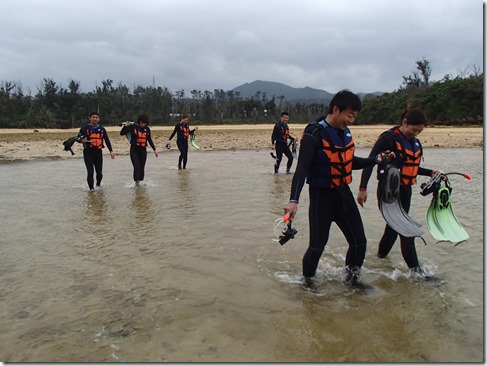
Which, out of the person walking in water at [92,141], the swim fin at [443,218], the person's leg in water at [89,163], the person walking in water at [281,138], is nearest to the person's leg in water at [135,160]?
the person walking in water at [92,141]

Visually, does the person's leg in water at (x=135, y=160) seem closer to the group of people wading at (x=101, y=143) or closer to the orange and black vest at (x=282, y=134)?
the group of people wading at (x=101, y=143)

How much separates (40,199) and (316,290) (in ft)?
23.5

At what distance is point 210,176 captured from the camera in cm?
1229

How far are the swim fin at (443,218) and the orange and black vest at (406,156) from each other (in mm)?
380

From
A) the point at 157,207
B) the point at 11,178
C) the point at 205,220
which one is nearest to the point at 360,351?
the point at 205,220

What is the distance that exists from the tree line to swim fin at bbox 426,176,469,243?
41.4m

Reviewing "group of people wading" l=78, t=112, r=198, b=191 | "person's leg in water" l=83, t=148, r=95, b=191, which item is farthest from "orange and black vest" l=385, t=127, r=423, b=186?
"person's leg in water" l=83, t=148, r=95, b=191

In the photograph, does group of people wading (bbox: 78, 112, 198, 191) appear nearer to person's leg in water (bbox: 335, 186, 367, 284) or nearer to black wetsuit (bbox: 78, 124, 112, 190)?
black wetsuit (bbox: 78, 124, 112, 190)

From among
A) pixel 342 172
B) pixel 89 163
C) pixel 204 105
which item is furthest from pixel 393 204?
pixel 204 105

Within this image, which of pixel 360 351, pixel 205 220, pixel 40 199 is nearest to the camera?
pixel 360 351

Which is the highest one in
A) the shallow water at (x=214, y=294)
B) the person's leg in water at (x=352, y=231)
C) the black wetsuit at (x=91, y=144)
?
the black wetsuit at (x=91, y=144)

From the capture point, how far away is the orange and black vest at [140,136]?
1037 centimetres

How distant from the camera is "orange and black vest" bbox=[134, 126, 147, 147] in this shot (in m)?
10.4

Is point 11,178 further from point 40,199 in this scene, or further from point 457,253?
point 457,253
